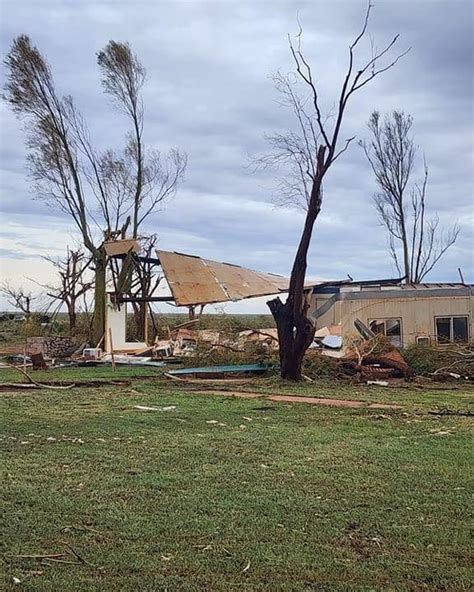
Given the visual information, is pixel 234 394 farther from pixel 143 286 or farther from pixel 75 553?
pixel 143 286

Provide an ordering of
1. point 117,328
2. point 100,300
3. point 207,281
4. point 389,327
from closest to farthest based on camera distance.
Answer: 1. point 389,327
2. point 207,281
3. point 100,300
4. point 117,328

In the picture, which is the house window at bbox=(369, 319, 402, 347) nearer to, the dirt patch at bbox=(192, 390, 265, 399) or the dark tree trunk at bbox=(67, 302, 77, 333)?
the dirt patch at bbox=(192, 390, 265, 399)

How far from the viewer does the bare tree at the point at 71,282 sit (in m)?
26.7

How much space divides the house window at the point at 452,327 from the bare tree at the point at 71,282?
13.8 m

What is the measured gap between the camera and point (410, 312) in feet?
65.2

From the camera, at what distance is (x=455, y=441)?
6.83 meters

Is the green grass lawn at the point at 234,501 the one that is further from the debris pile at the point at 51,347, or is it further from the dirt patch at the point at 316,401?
the debris pile at the point at 51,347

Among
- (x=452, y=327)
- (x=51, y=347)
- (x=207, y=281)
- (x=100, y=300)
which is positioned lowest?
(x=51, y=347)

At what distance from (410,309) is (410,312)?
93mm

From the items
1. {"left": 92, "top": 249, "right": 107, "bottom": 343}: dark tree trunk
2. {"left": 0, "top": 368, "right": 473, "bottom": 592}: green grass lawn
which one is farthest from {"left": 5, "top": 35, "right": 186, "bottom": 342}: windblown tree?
{"left": 0, "top": 368, "right": 473, "bottom": 592}: green grass lawn

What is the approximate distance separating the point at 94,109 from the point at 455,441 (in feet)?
84.0

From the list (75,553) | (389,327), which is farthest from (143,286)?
(75,553)

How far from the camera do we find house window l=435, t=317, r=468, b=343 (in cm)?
2000

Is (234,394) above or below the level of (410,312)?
Answer: below
